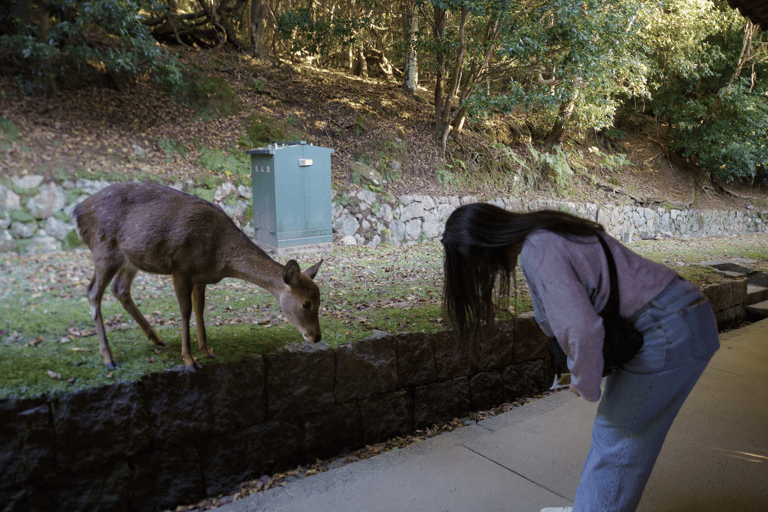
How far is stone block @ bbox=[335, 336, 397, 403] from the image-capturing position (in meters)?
3.62

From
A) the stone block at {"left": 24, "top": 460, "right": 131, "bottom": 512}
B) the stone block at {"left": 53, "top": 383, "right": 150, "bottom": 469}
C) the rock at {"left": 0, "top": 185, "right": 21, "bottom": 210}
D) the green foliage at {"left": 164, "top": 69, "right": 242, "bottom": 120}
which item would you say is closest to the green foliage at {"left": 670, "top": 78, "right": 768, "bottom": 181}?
the green foliage at {"left": 164, "top": 69, "right": 242, "bottom": 120}

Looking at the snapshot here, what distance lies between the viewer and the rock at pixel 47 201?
5672 mm

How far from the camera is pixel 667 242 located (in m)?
13.3

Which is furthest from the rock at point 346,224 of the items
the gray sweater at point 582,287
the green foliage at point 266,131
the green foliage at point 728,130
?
the green foliage at point 728,130

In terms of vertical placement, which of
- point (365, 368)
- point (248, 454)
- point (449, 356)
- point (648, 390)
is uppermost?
point (648, 390)

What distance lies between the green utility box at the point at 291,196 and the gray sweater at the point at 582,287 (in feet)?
17.6

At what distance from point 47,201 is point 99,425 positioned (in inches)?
172

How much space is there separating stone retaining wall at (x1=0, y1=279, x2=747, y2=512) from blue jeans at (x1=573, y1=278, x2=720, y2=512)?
5.27ft

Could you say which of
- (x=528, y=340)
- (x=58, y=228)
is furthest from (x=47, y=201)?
(x=528, y=340)

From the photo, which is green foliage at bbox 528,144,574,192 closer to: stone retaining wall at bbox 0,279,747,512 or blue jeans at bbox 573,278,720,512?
stone retaining wall at bbox 0,279,747,512

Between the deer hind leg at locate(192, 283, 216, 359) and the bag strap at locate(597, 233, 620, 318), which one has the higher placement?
the bag strap at locate(597, 233, 620, 318)

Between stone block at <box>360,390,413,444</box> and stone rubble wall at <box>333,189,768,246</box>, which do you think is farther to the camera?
stone rubble wall at <box>333,189,768,246</box>

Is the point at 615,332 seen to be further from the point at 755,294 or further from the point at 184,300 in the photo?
the point at 755,294

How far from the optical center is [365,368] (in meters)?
3.73
